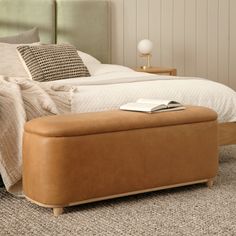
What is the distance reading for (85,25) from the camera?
5285mm

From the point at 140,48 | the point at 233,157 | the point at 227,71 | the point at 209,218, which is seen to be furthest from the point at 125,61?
the point at 209,218

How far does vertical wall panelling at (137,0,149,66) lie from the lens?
5672 millimetres

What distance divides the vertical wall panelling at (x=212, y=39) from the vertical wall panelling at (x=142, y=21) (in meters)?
0.75

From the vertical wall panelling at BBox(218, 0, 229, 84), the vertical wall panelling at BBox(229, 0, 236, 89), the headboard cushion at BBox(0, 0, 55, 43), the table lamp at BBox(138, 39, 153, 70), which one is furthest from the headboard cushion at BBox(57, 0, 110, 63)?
the vertical wall panelling at BBox(229, 0, 236, 89)

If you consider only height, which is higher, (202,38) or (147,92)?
(202,38)

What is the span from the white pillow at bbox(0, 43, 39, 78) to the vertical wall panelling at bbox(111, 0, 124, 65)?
169cm

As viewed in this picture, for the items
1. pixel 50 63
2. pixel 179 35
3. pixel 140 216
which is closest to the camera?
pixel 140 216

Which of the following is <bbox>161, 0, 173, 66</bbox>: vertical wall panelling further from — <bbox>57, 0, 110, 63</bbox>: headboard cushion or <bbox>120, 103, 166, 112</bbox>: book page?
<bbox>120, 103, 166, 112</bbox>: book page

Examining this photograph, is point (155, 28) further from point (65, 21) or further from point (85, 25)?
point (65, 21)

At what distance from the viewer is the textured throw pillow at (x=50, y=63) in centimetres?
383

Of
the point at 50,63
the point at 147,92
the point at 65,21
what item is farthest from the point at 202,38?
the point at 147,92

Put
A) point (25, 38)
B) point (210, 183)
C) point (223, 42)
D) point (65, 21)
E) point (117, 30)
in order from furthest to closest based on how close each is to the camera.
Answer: point (223, 42)
point (117, 30)
point (65, 21)
point (25, 38)
point (210, 183)

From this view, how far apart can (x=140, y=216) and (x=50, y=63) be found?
1694mm

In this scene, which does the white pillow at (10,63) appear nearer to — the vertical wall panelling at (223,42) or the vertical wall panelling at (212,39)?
the vertical wall panelling at (212,39)
